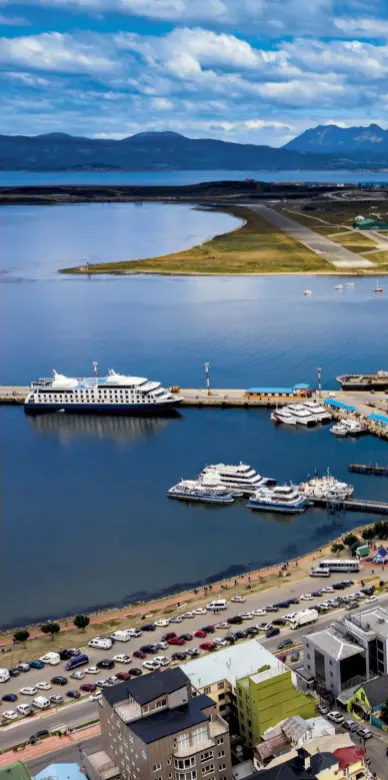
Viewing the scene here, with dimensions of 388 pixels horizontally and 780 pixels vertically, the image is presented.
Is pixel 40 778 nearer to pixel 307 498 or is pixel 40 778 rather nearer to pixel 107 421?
pixel 307 498

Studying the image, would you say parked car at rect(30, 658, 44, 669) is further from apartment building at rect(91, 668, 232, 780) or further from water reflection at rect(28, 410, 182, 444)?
water reflection at rect(28, 410, 182, 444)

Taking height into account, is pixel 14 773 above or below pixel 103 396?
below

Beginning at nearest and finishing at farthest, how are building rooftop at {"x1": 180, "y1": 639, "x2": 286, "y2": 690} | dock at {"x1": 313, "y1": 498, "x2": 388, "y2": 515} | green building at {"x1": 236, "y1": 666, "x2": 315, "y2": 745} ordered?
green building at {"x1": 236, "y1": 666, "x2": 315, "y2": 745}, building rooftop at {"x1": 180, "y1": 639, "x2": 286, "y2": 690}, dock at {"x1": 313, "y1": 498, "x2": 388, "y2": 515}

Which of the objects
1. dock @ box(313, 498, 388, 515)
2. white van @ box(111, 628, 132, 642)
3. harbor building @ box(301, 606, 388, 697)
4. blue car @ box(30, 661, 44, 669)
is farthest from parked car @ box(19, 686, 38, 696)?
dock @ box(313, 498, 388, 515)

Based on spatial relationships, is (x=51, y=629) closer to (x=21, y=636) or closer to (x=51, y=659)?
(x=21, y=636)

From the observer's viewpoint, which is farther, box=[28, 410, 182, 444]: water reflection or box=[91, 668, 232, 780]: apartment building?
box=[28, 410, 182, 444]: water reflection

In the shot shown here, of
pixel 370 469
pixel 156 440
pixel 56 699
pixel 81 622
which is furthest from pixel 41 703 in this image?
pixel 156 440

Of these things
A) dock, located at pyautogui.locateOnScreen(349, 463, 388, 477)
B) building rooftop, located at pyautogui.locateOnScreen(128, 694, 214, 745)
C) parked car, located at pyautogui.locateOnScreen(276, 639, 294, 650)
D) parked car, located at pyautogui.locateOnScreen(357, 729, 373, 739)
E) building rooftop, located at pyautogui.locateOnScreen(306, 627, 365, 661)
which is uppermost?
building rooftop, located at pyautogui.locateOnScreen(128, 694, 214, 745)
